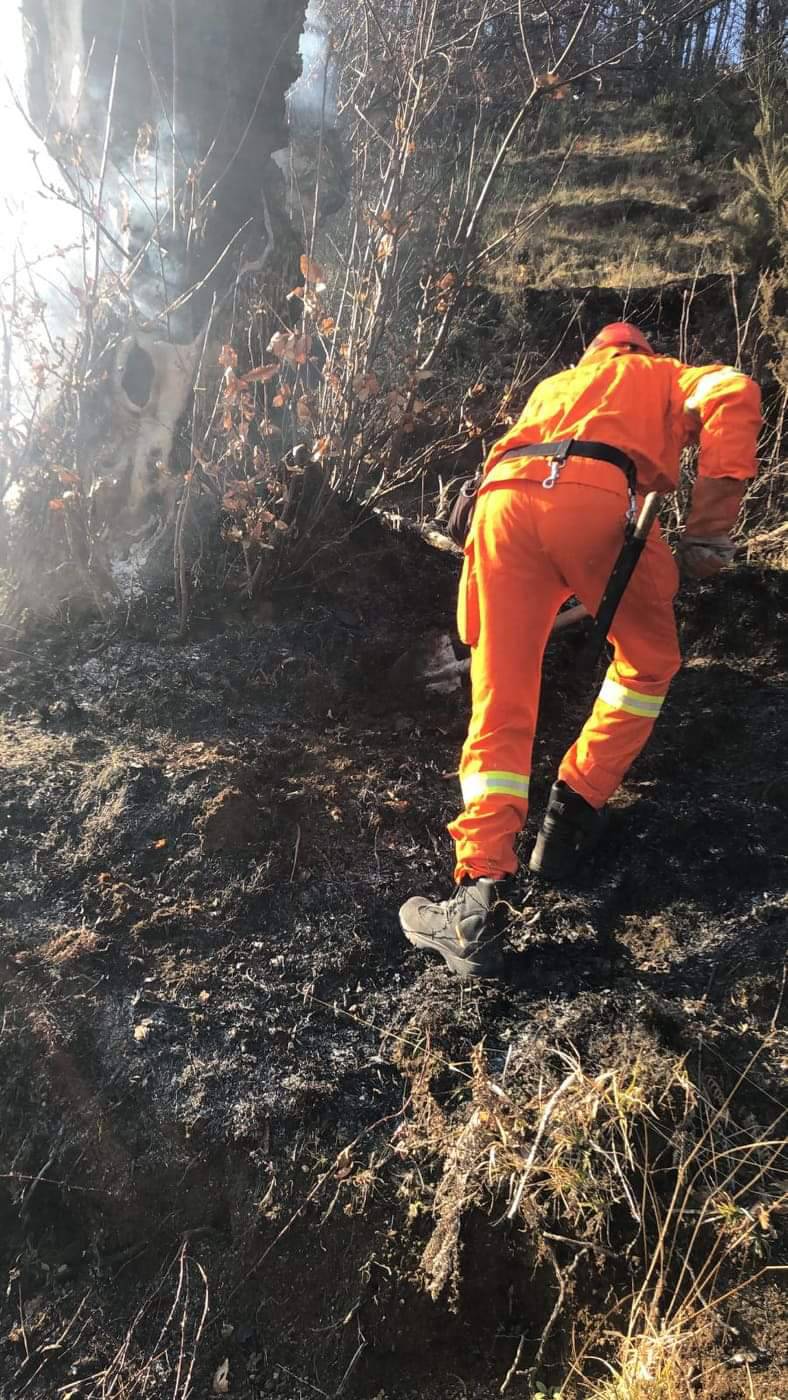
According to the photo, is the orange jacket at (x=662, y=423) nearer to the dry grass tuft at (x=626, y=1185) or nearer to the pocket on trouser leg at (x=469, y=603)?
the pocket on trouser leg at (x=469, y=603)

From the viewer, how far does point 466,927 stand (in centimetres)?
232

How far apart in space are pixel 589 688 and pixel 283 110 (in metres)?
4.37

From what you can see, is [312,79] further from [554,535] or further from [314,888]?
[314,888]

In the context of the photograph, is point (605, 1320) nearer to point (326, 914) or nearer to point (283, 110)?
point (326, 914)

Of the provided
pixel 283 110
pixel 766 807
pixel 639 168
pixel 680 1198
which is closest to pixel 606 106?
pixel 639 168

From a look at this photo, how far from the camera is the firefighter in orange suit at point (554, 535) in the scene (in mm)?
2236

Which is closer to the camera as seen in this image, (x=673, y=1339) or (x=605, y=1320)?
(x=673, y=1339)

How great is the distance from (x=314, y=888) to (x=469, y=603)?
1095 millimetres

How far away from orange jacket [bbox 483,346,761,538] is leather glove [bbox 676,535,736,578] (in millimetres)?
31

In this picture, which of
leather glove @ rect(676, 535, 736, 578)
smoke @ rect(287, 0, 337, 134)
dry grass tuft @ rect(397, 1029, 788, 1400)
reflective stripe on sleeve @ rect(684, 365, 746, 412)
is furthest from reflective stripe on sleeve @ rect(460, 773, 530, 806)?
smoke @ rect(287, 0, 337, 134)

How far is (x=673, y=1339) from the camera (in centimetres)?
142

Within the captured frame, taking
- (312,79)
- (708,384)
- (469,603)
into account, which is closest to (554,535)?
(469,603)

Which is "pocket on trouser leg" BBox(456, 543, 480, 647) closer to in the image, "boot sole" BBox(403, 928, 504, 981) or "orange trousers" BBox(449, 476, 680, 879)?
"orange trousers" BBox(449, 476, 680, 879)

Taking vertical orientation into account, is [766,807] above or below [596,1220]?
above
